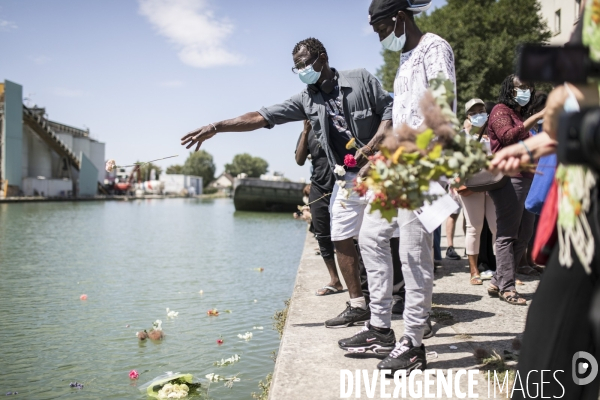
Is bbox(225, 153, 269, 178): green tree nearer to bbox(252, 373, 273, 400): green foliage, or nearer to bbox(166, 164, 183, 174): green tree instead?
bbox(166, 164, 183, 174): green tree

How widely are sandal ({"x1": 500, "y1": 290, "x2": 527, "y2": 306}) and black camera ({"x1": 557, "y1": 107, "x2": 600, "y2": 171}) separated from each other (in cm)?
360

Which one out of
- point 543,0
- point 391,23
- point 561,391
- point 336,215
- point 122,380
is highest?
point 543,0

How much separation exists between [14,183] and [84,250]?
43752 millimetres

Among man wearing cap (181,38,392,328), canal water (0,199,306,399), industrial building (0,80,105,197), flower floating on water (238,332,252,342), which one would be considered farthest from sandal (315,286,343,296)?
industrial building (0,80,105,197)

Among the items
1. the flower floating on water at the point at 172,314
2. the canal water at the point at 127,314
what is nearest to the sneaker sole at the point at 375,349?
the canal water at the point at 127,314

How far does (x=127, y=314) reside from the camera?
22.3ft

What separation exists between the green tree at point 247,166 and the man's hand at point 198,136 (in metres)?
151

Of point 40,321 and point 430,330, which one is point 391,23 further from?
point 40,321

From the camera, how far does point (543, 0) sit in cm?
3584

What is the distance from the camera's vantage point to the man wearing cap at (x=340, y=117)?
446 centimetres

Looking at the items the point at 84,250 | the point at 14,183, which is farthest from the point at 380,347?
the point at 14,183

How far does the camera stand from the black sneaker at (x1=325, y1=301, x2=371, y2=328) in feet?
14.5

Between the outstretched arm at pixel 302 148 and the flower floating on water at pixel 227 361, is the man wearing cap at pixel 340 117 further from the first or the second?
the outstretched arm at pixel 302 148

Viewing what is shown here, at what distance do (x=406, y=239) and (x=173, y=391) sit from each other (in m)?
2.06
